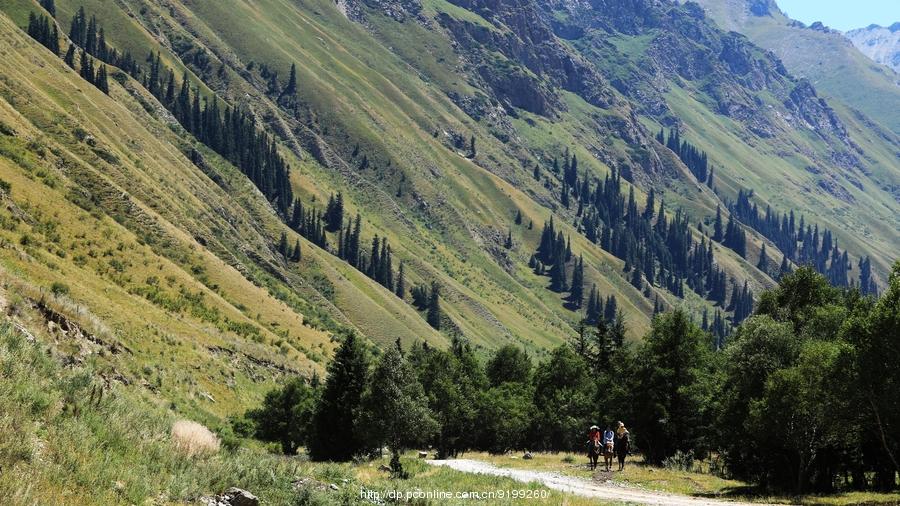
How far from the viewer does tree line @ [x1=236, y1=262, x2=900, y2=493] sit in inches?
1387

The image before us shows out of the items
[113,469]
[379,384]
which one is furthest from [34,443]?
[379,384]

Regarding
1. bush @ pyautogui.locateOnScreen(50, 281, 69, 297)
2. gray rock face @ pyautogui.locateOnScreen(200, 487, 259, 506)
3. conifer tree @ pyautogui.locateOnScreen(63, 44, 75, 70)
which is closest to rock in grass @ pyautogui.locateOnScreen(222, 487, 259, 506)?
gray rock face @ pyautogui.locateOnScreen(200, 487, 259, 506)

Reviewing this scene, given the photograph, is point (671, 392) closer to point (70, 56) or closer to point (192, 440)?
point (192, 440)

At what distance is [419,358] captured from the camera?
11662 centimetres

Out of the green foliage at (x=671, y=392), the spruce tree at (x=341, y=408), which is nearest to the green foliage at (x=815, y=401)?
the green foliage at (x=671, y=392)

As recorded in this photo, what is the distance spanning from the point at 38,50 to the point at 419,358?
→ 9199 cm

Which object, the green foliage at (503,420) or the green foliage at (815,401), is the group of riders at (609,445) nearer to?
the green foliage at (815,401)

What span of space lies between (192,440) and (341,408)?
153ft

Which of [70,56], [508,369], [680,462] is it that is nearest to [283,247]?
[70,56]

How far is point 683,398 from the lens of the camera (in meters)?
58.9

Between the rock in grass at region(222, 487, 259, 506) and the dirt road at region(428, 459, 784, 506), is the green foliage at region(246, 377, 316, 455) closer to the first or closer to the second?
the dirt road at region(428, 459, 784, 506)

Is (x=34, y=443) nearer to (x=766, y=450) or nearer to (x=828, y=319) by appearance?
(x=766, y=450)

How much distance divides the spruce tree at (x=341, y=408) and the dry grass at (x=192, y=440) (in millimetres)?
43884

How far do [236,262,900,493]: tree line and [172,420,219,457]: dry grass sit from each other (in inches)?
1019
